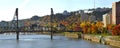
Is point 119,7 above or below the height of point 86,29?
above

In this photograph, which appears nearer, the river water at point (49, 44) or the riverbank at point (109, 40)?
Answer: the riverbank at point (109, 40)

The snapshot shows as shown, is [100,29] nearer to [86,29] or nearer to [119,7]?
[86,29]

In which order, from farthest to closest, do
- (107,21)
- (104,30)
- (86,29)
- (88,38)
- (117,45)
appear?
1. (107,21)
2. (86,29)
3. (104,30)
4. (88,38)
5. (117,45)

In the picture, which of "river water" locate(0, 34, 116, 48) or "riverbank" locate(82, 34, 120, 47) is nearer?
"riverbank" locate(82, 34, 120, 47)

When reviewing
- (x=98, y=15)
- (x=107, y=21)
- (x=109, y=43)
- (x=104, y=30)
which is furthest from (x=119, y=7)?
(x=98, y=15)

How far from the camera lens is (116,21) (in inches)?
4387

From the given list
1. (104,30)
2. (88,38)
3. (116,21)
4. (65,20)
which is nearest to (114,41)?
(88,38)

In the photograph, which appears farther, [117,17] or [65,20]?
[65,20]

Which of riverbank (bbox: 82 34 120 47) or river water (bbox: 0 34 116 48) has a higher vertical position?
riverbank (bbox: 82 34 120 47)

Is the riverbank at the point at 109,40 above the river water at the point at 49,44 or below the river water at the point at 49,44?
above

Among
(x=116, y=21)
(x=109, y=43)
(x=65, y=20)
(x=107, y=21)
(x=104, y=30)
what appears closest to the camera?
(x=109, y=43)

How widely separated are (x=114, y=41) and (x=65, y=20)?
13473 cm

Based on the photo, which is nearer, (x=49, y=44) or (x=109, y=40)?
(x=109, y=40)

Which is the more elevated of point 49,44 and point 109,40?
point 109,40
